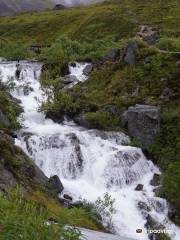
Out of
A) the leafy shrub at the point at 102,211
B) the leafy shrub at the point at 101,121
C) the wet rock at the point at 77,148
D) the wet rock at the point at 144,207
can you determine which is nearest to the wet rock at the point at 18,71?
the leafy shrub at the point at 101,121

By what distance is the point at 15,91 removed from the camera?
58094mm

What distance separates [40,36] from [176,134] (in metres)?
82.9

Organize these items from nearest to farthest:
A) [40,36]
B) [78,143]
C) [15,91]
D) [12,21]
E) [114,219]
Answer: [114,219] → [78,143] → [15,91] → [40,36] → [12,21]

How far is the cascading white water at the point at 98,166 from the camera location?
36.4 metres

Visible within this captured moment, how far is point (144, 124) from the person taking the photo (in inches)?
1821

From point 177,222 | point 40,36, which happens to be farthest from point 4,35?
point 177,222

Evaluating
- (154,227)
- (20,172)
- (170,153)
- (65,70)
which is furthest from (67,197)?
(65,70)

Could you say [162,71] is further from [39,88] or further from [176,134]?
[39,88]

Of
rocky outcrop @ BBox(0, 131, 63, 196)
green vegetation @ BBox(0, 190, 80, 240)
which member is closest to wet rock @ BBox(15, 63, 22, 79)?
rocky outcrop @ BBox(0, 131, 63, 196)

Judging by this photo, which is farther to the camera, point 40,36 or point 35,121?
point 40,36

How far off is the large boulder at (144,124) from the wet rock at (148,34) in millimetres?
40614

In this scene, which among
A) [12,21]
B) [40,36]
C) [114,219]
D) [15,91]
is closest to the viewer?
[114,219]

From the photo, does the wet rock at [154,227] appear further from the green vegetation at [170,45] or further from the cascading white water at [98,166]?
the green vegetation at [170,45]

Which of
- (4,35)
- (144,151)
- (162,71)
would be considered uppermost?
(162,71)
